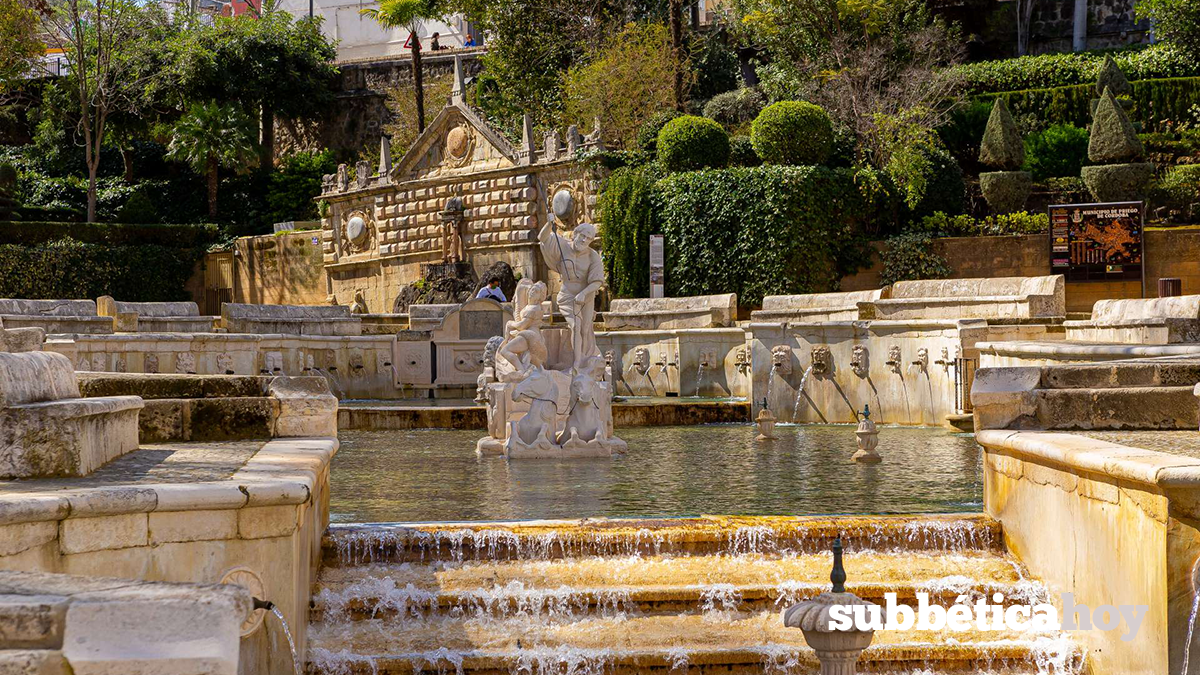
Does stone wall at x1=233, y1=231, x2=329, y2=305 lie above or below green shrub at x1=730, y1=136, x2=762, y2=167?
below

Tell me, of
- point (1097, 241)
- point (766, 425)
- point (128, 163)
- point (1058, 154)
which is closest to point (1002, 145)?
point (1058, 154)

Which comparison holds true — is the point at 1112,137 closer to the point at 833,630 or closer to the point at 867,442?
the point at 867,442

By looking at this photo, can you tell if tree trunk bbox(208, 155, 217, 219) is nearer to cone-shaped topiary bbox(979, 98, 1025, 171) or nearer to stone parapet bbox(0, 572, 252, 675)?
cone-shaped topiary bbox(979, 98, 1025, 171)

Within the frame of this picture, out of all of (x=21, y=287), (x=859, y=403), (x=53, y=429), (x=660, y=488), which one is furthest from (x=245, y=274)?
(x=53, y=429)

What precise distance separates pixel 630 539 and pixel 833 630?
2.77 metres

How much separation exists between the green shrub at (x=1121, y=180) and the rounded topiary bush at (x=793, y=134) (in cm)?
548

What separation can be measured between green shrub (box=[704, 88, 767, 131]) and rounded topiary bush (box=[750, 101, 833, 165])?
230 inches

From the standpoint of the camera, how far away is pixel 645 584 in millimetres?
7379

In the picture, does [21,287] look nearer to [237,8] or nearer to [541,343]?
[541,343]

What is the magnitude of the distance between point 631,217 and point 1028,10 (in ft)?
55.9

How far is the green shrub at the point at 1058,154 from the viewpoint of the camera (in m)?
29.2

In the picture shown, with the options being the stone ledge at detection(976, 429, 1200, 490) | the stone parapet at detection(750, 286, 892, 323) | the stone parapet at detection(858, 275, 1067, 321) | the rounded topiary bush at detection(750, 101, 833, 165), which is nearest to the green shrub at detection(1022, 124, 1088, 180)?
the rounded topiary bush at detection(750, 101, 833, 165)

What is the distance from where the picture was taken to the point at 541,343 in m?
13.0

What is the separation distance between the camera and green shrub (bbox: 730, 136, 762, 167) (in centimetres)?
2817
